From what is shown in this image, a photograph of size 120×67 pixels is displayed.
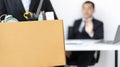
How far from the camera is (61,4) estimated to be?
4477mm

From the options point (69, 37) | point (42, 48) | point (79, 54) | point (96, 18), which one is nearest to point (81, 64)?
point (79, 54)

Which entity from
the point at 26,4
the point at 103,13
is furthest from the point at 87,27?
the point at 26,4

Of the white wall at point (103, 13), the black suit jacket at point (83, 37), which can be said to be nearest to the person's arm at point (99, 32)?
the black suit jacket at point (83, 37)

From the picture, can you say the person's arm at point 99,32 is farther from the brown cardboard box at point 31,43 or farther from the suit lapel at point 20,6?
the brown cardboard box at point 31,43

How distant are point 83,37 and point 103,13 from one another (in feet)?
1.88

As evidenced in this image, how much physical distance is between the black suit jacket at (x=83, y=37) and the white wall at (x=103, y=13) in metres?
0.22

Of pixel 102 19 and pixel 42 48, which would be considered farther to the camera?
pixel 102 19

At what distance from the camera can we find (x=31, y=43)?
60.4 inches

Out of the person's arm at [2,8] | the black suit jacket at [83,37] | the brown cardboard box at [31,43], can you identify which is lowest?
the black suit jacket at [83,37]

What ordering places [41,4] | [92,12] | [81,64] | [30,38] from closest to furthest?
[30,38] < [41,4] < [81,64] < [92,12]

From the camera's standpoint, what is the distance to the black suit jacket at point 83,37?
385cm

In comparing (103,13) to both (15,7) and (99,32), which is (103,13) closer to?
(99,32)

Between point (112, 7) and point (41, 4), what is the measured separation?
2.68 meters

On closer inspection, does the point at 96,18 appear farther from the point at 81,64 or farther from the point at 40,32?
the point at 40,32
